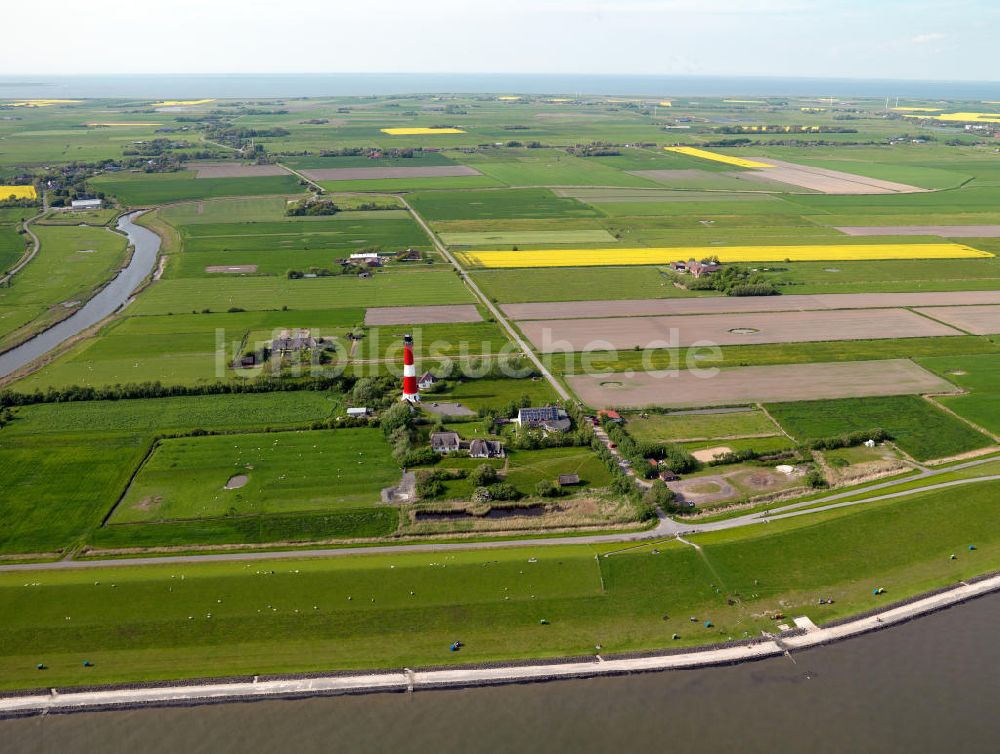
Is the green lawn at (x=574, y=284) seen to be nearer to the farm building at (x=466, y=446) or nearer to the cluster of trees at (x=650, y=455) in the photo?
the farm building at (x=466, y=446)

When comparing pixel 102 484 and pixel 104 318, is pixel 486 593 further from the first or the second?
pixel 104 318

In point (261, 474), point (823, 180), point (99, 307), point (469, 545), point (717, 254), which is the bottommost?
point (469, 545)

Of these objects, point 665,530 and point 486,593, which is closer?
point 486,593

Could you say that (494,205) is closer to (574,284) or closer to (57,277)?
(574,284)

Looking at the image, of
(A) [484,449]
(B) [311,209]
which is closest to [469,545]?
(A) [484,449]

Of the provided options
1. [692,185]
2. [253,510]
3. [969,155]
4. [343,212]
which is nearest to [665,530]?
[253,510]

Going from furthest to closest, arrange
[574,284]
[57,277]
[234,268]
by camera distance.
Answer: [234,268], [57,277], [574,284]

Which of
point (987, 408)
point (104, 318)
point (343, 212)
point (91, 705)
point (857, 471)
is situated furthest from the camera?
point (343, 212)
